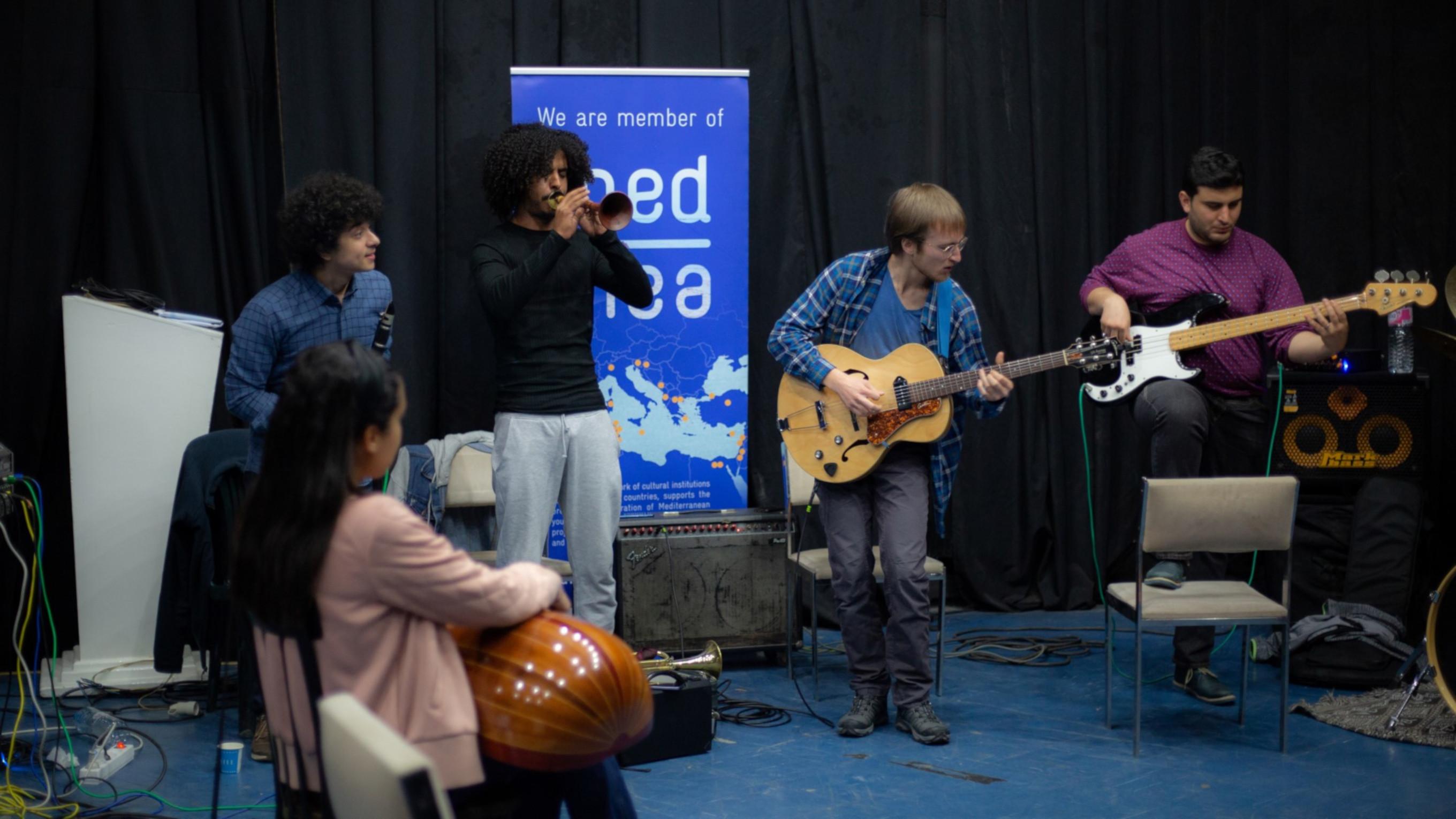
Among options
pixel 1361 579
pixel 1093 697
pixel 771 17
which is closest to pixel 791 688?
pixel 1093 697

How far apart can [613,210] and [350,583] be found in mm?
2221

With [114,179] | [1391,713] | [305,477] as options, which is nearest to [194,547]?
[114,179]

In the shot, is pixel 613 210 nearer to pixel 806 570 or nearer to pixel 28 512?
pixel 806 570

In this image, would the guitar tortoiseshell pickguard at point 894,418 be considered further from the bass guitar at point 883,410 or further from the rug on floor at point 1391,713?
the rug on floor at point 1391,713

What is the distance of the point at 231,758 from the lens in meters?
3.72

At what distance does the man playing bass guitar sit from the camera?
424cm

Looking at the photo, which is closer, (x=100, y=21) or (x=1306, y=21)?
(x=100, y=21)

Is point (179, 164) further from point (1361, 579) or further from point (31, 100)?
point (1361, 579)

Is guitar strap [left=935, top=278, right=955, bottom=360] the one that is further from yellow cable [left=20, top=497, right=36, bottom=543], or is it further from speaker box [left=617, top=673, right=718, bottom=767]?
yellow cable [left=20, top=497, right=36, bottom=543]

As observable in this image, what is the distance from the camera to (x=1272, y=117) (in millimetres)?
5809

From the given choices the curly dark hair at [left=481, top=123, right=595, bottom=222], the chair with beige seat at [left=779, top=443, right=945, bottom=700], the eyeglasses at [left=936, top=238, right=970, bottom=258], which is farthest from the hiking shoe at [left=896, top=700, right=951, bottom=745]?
the curly dark hair at [left=481, top=123, right=595, bottom=222]

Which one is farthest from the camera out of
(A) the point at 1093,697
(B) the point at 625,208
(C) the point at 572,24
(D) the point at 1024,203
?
(D) the point at 1024,203

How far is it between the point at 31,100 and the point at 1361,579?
5.03 metres

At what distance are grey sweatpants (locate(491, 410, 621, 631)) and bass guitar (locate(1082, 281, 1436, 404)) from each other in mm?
1631
